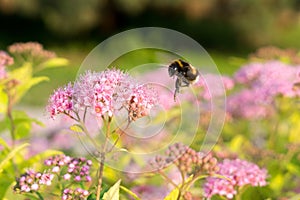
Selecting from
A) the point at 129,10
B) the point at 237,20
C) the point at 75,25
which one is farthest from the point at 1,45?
the point at 237,20

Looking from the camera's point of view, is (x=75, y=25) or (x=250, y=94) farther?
(x=75, y=25)

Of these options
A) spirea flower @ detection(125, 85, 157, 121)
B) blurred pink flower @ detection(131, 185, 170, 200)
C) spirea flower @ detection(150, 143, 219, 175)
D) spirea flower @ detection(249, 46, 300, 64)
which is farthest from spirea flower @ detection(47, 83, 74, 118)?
spirea flower @ detection(249, 46, 300, 64)

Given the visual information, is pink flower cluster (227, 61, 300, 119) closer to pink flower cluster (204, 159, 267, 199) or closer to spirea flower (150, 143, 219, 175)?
pink flower cluster (204, 159, 267, 199)

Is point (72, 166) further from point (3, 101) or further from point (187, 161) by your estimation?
point (3, 101)

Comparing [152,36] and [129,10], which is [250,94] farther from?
[129,10]

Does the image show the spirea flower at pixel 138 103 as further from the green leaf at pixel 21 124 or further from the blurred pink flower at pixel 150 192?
the green leaf at pixel 21 124
